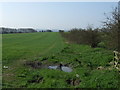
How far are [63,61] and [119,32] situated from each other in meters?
7.63

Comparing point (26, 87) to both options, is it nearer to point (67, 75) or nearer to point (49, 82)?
point (49, 82)


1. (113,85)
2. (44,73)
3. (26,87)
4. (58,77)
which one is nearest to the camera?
(113,85)

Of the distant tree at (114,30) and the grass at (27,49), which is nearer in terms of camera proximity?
the distant tree at (114,30)

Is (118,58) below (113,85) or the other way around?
the other way around

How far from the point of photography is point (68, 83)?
1261 centimetres

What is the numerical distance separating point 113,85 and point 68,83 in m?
3.00

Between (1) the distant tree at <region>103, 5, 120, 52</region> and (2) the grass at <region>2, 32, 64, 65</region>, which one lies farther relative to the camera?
(2) the grass at <region>2, 32, 64, 65</region>

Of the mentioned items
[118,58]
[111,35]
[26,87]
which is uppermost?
[111,35]

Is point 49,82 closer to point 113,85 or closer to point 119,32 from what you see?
point 113,85

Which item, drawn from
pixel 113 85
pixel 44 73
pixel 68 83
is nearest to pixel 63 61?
pixel 44 73

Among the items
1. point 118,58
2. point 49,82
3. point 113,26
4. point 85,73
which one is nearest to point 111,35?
point 113,26

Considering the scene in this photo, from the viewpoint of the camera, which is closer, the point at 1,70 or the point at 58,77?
the point at 58,77

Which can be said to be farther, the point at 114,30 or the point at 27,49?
the point at 27,49

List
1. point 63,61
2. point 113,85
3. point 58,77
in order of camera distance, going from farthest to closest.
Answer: point 63,61, point 58,77, point 113,85
